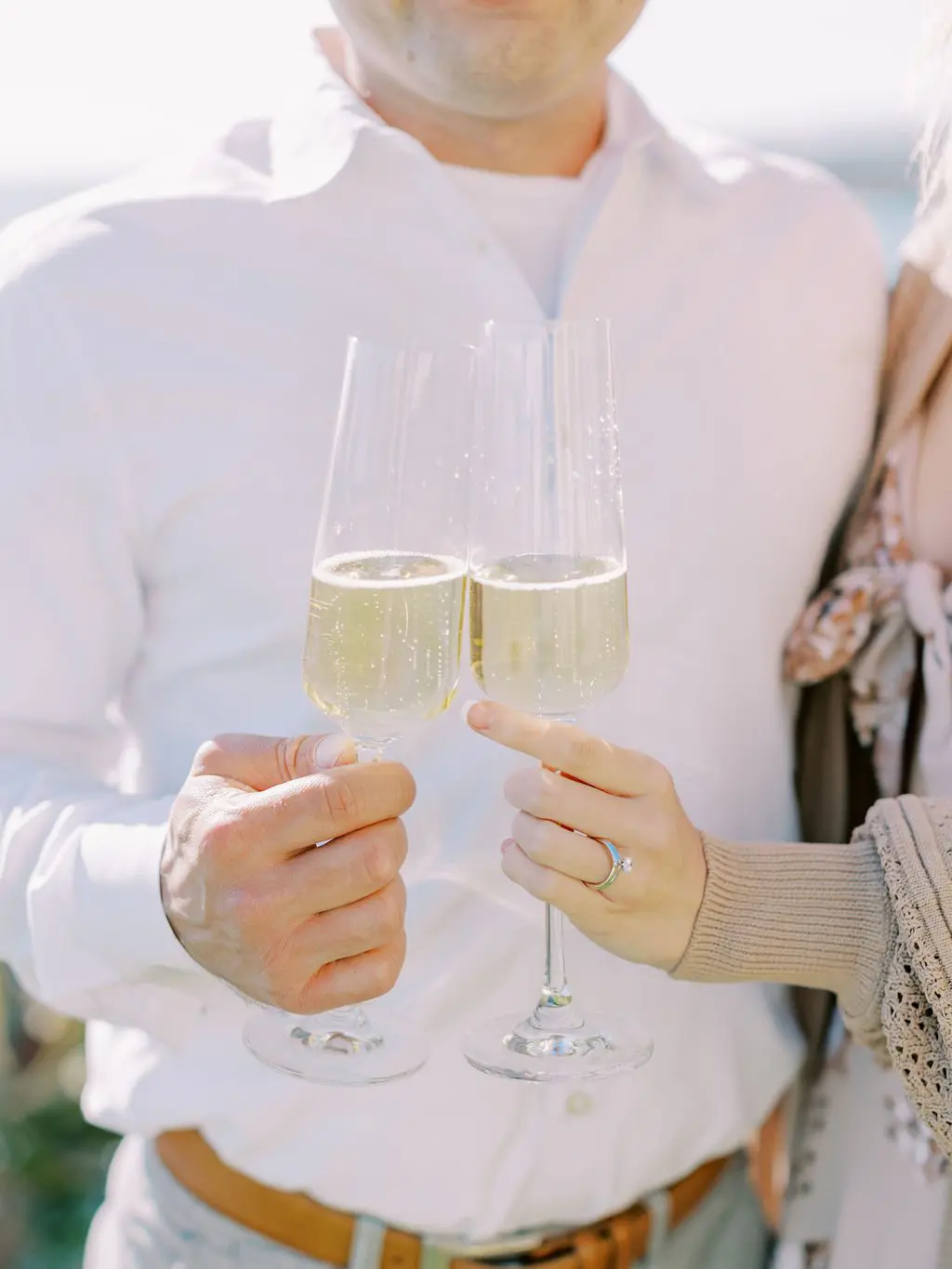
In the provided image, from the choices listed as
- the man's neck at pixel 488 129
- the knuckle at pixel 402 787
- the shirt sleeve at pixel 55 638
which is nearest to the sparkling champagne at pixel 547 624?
the knuckle at pixel 402 787

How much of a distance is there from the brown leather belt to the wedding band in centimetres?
66

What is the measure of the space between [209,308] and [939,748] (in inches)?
42.0

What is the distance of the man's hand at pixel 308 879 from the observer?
139cm

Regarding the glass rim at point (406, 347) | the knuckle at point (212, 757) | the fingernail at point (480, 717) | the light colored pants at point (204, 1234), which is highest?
the glass rim at point (406, 347)

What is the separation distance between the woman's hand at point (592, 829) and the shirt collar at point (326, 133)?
0.83m

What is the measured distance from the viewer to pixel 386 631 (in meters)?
1.39

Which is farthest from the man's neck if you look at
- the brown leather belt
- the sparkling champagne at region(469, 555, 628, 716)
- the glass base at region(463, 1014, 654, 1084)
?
the brown leather belt

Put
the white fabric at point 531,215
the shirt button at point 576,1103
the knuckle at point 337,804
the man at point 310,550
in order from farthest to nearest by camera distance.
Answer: the white fabric at point 531,215 < the shirt button at point 576,1103 < the man at point 310,550 < the knuckle at point 337,804

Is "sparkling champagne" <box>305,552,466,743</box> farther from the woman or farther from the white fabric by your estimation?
the white fabric

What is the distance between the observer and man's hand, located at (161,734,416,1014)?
1.39 metres

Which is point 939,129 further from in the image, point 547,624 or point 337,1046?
point 337,1046

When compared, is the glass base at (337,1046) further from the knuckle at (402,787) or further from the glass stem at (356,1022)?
the knuckle at (402,787)

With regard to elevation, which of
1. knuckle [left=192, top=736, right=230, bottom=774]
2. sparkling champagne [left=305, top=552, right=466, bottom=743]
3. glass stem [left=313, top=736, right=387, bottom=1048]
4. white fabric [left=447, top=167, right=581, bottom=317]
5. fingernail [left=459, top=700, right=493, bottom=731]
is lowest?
glass stem [left=313, top=736, right=387, bottom=1048]

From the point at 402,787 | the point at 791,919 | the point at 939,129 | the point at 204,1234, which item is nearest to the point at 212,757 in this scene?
the point at 402,787
